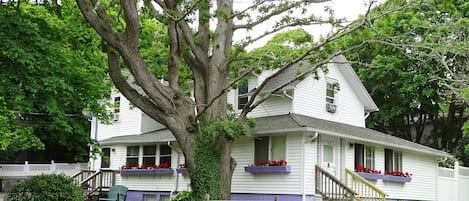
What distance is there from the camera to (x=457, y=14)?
2314cm

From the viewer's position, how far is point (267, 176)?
1748 cm

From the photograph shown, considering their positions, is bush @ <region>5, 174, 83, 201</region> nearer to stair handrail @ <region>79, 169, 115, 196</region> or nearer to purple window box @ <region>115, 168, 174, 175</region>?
purple window box @ <region>115, 168, 174, 175</region>

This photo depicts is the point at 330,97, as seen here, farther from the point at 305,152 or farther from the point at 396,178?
the point at 305,152

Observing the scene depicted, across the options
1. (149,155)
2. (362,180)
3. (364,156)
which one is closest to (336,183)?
(362,180)

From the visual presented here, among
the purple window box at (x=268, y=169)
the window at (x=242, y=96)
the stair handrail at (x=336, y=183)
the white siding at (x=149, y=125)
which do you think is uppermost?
the window at (x=242, y=96)

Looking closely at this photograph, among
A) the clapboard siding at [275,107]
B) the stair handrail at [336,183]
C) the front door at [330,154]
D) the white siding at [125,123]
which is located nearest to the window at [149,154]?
the white siding at [125,123]

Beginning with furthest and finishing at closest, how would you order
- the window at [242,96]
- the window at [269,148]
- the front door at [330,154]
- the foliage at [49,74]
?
the window at [242,96] → the front door at [330,154] → the window at [269,148] → the foliage at [49,74]

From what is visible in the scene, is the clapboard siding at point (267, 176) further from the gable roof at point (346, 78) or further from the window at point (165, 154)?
the window at point (165, 154)

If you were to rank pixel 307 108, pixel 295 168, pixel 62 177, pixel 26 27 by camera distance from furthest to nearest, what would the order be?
1. pixel 307 108
2. pixel 295 168
3. pixel 62 177
4. pixel 26 27

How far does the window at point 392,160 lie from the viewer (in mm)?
→ 20000

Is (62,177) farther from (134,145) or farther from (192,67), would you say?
(134,145)

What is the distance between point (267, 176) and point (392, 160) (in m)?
5.45

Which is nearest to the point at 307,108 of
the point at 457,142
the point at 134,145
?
the point at 134,145

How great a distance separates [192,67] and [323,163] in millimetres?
5390
